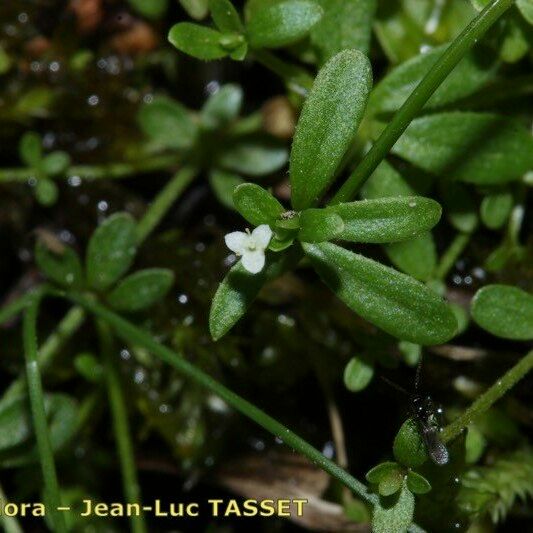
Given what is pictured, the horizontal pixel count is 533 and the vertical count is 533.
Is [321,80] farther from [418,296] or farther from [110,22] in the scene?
[110,22]

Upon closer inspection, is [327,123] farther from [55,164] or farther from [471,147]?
[55,164]

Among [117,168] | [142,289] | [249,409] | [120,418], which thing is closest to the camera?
[249,409]

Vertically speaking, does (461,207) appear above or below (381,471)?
above

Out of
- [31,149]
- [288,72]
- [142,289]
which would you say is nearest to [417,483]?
[142,289]

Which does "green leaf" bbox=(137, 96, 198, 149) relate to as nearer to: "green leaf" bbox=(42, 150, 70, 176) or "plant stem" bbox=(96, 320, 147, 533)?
"green leaf" bbox=(42, 150, 70, 176)

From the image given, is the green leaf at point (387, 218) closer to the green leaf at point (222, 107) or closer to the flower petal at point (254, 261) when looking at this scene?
the flower petal at point (254, 261)

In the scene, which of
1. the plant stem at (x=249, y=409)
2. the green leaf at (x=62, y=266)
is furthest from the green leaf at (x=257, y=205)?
the green leaf at (x=62, y=266)

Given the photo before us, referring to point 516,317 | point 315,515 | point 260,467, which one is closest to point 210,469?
point 260,467

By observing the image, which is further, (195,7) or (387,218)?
(195,7)

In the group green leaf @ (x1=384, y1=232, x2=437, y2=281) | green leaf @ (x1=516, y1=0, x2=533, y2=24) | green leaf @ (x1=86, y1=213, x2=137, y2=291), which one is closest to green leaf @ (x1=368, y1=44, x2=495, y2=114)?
green leaf @ (x1=516, y1=0, x2=533, y2=24)
